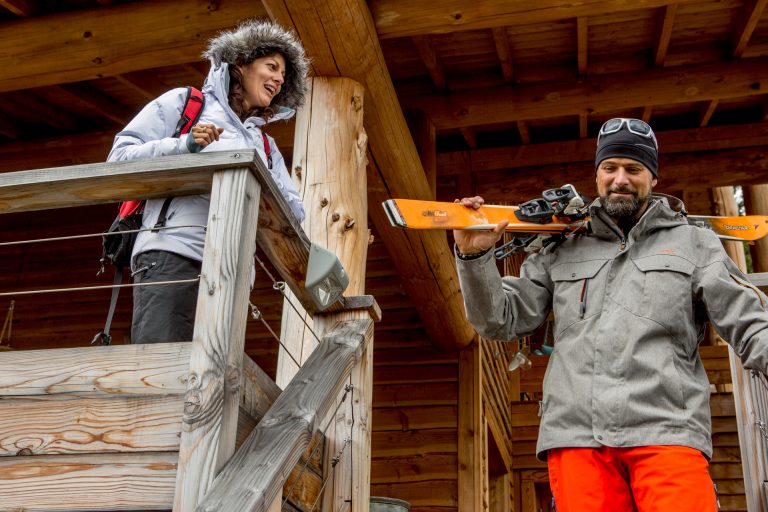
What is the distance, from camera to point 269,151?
3.21 m

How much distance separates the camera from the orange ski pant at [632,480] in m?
2.47

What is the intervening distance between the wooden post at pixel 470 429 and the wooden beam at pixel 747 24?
3706 millimetres

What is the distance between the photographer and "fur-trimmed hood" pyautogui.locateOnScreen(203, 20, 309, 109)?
3.16 metres

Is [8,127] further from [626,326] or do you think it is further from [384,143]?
[626,326]

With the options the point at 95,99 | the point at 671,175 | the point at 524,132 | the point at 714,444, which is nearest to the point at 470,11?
the point at 524,132

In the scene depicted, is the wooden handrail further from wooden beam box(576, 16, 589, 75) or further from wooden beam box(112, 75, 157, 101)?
wooden beam box(112, 75, 157, 101)

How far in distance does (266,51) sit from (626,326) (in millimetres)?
1602

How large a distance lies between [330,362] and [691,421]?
108 cm

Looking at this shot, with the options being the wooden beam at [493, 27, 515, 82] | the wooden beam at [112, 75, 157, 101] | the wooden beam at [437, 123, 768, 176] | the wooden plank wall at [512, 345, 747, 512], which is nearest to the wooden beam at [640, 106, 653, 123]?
the wooden beam at [437, 123, 768, 176]

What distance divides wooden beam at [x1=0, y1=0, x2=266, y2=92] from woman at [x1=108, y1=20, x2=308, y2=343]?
166 cm

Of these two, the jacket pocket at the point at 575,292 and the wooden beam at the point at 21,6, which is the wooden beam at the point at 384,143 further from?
the wooden beam at the point at 21,6

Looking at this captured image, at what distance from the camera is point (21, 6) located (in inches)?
202

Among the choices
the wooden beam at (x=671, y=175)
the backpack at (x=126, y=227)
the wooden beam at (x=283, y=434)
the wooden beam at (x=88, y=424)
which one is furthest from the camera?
the wooden beam at (x=671, y=175)

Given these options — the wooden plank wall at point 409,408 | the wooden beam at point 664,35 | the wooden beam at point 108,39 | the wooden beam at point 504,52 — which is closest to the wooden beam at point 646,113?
the wooden beam at point 664,35
